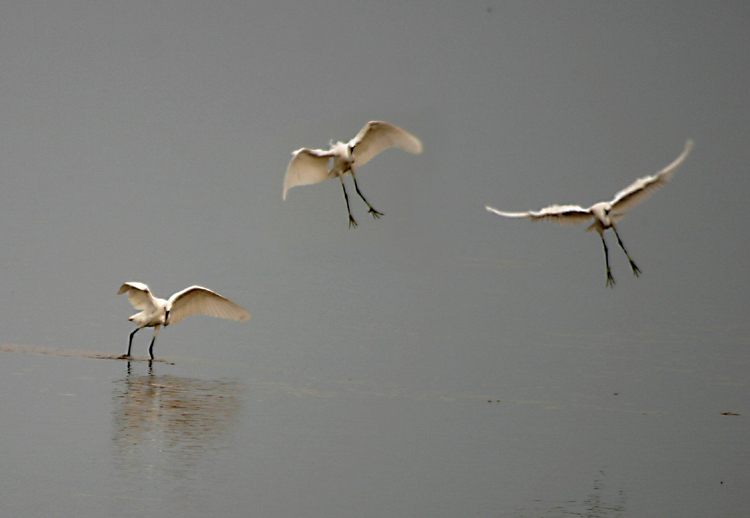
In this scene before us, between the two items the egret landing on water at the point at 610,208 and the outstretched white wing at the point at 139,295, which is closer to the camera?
the egret landing on water at the point at 610,208

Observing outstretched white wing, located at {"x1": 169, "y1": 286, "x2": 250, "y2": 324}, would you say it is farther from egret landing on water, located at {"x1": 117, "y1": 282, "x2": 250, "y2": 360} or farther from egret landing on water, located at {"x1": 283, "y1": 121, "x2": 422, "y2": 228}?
egret landing on water, located at {"x1": 283, "y1": 121, "x2": 422, "y2": 228}

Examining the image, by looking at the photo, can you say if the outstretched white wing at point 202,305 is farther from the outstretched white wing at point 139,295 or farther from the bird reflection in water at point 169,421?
the bird reflection in water at point 169,421

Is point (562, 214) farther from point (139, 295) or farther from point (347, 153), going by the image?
point (139, 295)

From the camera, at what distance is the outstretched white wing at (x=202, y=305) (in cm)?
1526

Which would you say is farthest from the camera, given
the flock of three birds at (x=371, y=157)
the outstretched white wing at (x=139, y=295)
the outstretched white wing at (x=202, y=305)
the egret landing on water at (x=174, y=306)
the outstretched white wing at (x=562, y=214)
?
the outstretched white wing at (x=202, y=305)

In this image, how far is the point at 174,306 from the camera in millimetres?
15359

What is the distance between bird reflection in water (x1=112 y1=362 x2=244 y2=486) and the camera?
Answer: 9.73 meters

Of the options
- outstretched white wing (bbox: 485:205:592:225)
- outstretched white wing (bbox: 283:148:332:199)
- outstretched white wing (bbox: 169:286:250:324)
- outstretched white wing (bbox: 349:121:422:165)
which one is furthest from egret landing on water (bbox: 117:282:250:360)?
outstretched white wing (bbox: 485:205:592:225)

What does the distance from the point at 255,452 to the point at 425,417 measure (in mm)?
2673

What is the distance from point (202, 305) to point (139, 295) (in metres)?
0.90

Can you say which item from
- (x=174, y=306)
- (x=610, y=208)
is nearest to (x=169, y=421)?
(x=174, y=306)

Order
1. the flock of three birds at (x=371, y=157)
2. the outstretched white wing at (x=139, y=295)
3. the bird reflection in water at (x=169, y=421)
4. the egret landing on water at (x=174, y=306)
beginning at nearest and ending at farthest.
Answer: the bird reflection in water at (x=169, y=421) → the flock of three birds at (x=371, y=157) → the outstretched white wing at (x=139, y=295) → the egret landing on water at (x=174, y=306)

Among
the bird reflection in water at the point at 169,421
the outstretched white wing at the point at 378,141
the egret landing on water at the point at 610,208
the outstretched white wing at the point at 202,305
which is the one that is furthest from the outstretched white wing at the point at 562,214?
the outstretched white wing at the point at 202,305

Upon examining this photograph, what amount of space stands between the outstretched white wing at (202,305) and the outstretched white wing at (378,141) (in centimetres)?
280
